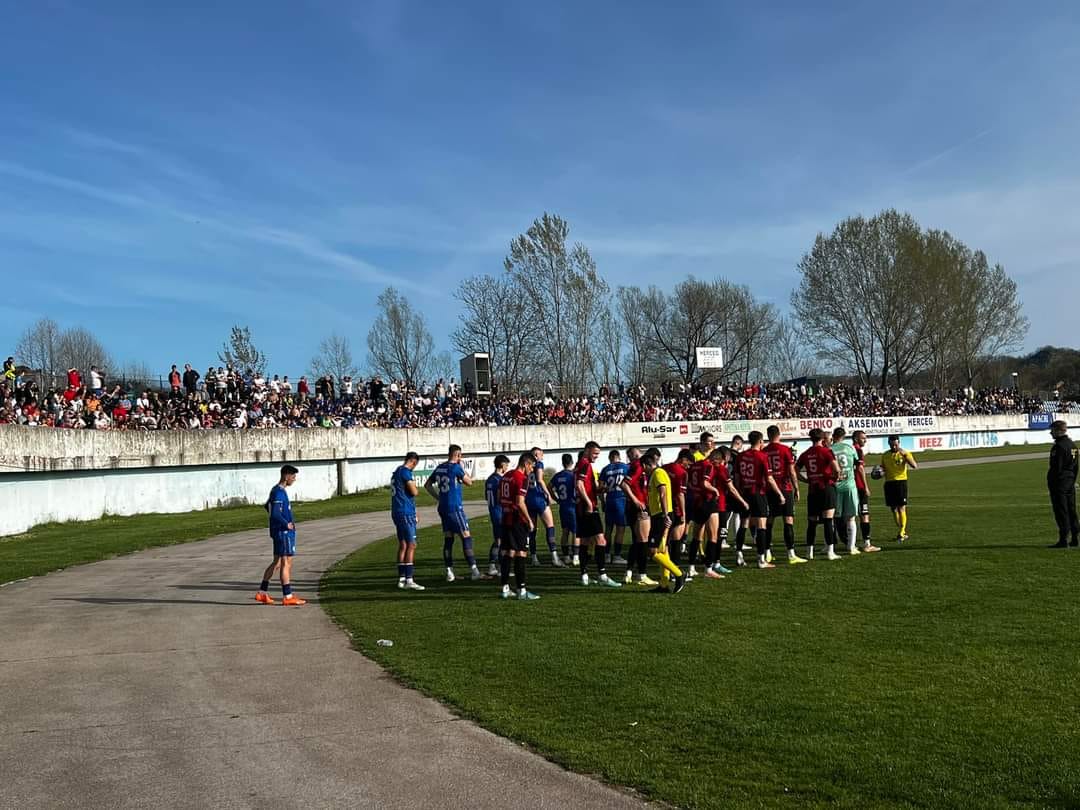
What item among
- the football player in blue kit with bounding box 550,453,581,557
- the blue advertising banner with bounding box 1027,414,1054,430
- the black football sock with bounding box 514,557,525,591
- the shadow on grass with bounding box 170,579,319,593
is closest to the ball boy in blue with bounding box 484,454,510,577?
the football player in blue kit with bounding box 550,453,581,557

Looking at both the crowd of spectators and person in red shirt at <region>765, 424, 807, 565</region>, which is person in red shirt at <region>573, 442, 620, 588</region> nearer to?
person in red shirt at <region>765, 424, 807, 565</region>

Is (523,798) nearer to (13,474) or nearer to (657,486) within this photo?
(657,486)

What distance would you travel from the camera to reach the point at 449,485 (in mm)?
14398

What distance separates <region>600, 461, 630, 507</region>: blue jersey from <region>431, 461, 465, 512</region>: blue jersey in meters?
2.33

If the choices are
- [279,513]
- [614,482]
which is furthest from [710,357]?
[279,513]

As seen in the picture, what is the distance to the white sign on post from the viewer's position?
70.5 meters

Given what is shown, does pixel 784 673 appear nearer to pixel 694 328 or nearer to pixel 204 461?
pixel 204 461

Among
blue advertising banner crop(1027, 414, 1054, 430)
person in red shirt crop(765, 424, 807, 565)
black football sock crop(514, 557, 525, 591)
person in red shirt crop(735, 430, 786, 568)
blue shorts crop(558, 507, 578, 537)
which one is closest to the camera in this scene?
black football sock crop(514, 557, 525, 591)

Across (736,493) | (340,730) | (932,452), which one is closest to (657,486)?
(736,493)

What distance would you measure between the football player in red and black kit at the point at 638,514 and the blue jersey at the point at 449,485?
110 inches

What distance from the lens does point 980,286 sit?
74000 millimetres

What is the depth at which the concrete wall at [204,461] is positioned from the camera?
27.4 meters

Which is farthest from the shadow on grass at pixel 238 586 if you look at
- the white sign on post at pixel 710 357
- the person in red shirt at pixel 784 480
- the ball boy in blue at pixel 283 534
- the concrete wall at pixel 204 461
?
the white sign on post at pixel 710 357

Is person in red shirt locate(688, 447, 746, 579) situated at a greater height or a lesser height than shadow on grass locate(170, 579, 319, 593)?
greater
